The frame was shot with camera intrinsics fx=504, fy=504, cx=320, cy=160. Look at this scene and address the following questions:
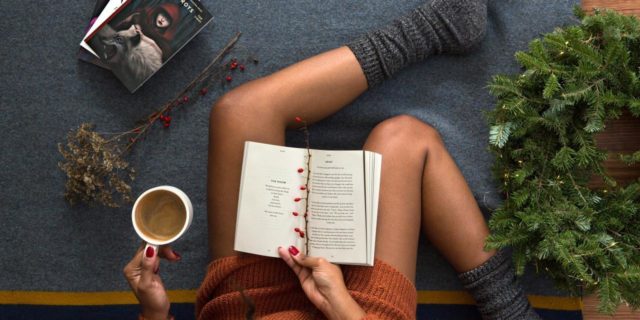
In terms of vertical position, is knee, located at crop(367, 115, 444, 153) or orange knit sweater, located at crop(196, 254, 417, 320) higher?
knee, located at crop(367, 115, 444, 153)

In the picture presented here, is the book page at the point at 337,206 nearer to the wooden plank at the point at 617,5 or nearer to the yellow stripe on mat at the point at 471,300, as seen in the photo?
the yellow stripe on mat at the point at 471,300

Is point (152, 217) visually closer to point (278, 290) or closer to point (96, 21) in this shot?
point (278, 290)

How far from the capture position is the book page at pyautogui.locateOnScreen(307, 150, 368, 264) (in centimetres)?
108

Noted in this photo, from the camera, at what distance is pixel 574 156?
1037mm

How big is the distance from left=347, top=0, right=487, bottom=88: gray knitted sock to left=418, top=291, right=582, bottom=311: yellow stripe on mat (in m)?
0.57

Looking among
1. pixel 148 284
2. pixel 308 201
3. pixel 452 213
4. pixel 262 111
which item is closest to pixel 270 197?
pixel 308 201

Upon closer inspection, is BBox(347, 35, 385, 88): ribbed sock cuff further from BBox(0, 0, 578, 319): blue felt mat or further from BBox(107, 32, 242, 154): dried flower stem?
BBox(107, 32, 242, 154): dried flower stem

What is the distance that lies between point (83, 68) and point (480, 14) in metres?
1.05

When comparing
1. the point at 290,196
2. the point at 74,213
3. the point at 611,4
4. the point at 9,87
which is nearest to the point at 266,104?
the point at 290,196

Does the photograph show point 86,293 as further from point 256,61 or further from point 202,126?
point 256,61

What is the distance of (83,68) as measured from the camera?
1.37 m

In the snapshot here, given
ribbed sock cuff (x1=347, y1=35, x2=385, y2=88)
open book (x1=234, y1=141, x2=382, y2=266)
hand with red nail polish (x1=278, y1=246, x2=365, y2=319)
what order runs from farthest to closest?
ribbed sock cuff (x1=347, y1=35, x2=385, y2=88)
open book (x1=234, y1=141, x2=382, y2=266)
hand with red nail polish (x1=278, y1=246, x2=365, y2=319)

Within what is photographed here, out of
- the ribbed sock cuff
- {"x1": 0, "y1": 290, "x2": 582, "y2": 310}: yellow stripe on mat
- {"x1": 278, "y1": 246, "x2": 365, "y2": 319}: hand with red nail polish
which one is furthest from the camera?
{"x1": 0, "y1": 290, "x2": 582, "y2": 310}: yellow stripe on mat

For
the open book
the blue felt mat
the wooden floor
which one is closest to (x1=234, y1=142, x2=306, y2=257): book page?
the open book
